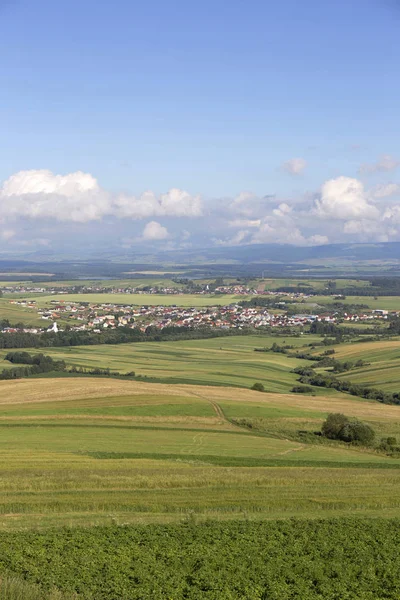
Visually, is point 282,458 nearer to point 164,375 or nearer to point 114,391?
point 114,391

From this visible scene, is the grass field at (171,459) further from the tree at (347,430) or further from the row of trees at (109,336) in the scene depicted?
the row of trees at (109,336)

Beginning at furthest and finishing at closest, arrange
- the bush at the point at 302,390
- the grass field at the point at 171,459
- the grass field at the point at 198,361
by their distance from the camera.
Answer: the grass field at the point at 198,361
the bush at the point at 302,390
the grass field at the point at 171,459

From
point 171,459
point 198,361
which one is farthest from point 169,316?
point 171,459

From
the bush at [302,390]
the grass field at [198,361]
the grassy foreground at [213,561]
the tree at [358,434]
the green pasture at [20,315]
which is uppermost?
the grassy foreground at [213,561]

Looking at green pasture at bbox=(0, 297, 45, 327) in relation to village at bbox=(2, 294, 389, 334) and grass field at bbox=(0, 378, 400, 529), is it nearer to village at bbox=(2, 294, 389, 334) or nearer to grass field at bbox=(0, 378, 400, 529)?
village at bbox=(2, 294, 389, 334)

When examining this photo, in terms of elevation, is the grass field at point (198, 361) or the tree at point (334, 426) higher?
the tree at point (334, 426)

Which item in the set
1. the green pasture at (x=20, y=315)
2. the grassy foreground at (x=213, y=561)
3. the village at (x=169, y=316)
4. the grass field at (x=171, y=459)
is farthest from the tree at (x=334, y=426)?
the green pasture at (x=20, y=315)

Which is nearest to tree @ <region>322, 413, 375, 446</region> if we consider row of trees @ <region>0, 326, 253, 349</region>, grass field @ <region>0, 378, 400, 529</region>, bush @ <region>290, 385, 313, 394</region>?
grass field @ <region>0, 378, 400, 529</region>

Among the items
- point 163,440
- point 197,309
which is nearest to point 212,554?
point 163,440

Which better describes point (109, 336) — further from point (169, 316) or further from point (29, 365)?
point (169, 316)
